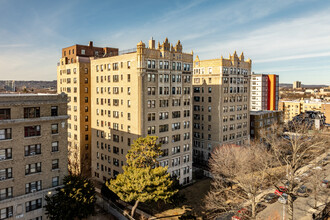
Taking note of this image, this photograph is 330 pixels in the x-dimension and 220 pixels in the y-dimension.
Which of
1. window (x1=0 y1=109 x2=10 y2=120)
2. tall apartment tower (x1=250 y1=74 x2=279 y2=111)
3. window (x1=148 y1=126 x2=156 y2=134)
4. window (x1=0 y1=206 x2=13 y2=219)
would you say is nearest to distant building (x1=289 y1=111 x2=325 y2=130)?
tall apartment tower (x1=250 y1=74 x2=279 y2=111)

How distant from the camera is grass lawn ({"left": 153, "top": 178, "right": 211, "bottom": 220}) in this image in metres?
48.6

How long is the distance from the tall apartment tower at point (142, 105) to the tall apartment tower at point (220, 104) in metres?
14.8

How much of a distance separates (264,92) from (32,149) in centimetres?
13190

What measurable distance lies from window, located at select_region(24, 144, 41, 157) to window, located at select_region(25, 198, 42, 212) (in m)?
7.81

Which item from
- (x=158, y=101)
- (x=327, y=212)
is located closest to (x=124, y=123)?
(x=158, y=101)

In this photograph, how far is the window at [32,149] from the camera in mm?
39997

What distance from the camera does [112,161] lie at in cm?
6247

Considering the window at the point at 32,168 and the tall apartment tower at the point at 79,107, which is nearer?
the window at the point at 32,168

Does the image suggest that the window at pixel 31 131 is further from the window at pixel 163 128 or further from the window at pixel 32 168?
the window at pixel 163 128

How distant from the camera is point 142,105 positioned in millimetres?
55969

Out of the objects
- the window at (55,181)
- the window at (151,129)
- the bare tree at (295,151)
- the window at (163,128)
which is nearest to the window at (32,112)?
the window at (55,181)

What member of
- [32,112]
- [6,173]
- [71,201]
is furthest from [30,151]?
[71,201]

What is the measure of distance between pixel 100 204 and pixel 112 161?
11647 mm

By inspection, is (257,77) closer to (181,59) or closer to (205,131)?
(205,131)
